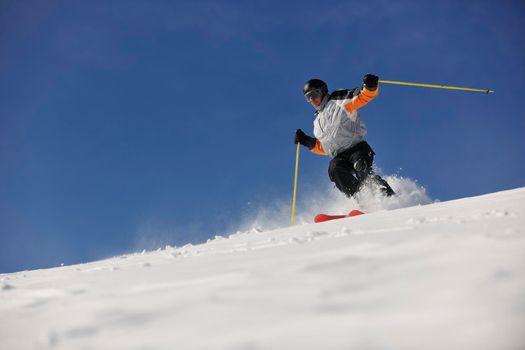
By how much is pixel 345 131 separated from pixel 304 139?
1258 mm

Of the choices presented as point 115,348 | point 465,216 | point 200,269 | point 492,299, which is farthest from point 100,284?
point 465,216

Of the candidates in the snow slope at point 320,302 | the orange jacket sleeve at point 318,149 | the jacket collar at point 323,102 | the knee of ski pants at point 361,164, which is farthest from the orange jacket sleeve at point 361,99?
the snow slope at point 320,302

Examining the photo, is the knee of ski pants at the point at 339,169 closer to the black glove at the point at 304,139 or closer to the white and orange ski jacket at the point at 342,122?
the white and orange ski jacket at the point at 342,122

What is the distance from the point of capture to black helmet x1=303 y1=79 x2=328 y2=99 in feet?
19.8

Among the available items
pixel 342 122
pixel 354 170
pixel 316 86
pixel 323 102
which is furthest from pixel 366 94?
pixel 354 170

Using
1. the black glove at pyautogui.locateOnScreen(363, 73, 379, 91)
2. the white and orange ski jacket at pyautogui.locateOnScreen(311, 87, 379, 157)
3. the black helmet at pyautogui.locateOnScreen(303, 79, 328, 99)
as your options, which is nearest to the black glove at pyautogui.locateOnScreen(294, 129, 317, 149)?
the white and orange ski jacket at pyautogui.locateOnScreen(311, 87, 379, 157)

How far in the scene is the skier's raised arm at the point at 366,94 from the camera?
5.32 metres

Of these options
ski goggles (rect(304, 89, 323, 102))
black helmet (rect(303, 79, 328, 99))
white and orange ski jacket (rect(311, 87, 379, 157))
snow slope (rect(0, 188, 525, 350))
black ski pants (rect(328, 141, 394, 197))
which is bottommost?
snow slope (rect(0, 188, 525, 350))

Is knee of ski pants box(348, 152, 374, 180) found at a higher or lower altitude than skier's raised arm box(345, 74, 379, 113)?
lower

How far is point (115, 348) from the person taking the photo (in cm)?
110

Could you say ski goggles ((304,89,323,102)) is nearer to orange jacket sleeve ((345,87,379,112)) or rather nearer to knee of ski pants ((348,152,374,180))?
orange jacket sleeve ((345,87,379,112))

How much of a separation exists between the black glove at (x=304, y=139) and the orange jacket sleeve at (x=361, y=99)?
4.12 ft

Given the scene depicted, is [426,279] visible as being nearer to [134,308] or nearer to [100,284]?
[134,308]

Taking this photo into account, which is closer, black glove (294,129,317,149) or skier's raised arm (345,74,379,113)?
skier's raised arm (345,74,379,113)
